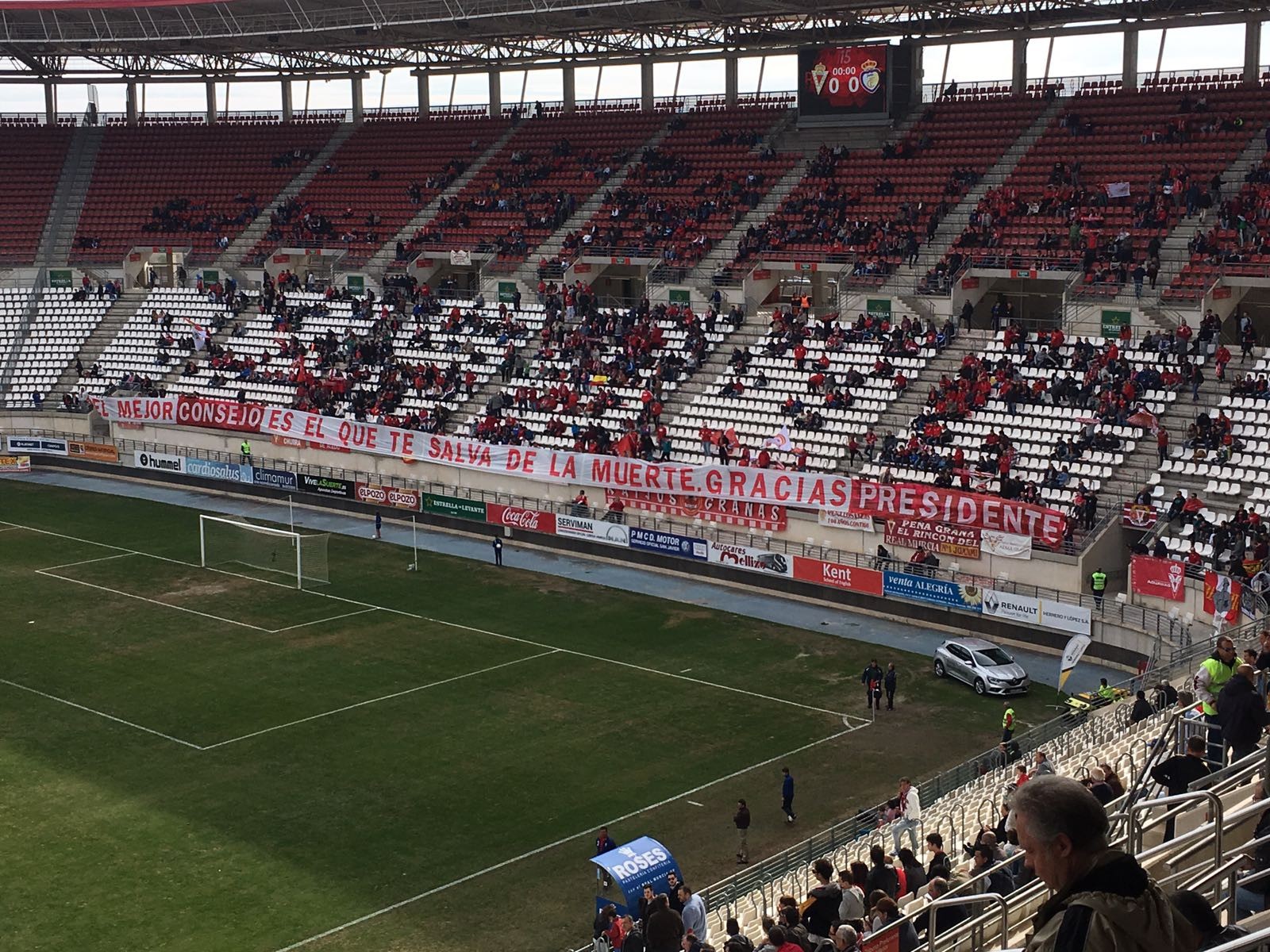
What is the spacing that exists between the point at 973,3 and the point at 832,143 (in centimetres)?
882

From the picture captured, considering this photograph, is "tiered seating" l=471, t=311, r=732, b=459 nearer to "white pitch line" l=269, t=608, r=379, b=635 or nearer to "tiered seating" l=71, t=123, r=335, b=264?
"white pitch line" l=269, t=608, r=379, b=635

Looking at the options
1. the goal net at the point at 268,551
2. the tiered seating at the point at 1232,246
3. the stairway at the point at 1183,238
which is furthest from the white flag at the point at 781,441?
the goal net at the point at 268,551

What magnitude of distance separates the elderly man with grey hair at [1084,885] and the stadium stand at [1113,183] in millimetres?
45367

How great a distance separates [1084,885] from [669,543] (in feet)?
135

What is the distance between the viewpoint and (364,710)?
111 ft

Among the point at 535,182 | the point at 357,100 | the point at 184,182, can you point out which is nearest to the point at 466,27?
the point at 535,182

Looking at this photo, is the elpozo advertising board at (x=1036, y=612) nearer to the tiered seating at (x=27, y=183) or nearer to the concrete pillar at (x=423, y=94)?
the concrete pillar at (x=423, y=94)

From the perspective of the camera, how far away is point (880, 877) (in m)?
17.6

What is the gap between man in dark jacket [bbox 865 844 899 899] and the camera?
17.5 meters

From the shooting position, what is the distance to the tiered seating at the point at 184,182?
2958 inches

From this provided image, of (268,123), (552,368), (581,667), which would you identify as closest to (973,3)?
(552,368)

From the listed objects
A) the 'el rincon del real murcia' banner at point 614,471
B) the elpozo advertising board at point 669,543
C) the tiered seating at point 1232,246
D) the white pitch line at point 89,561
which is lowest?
the white pitch line at point 89,561

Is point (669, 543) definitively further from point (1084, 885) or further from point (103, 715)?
point (1084, 885)

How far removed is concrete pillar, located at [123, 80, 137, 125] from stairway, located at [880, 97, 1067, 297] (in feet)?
155
